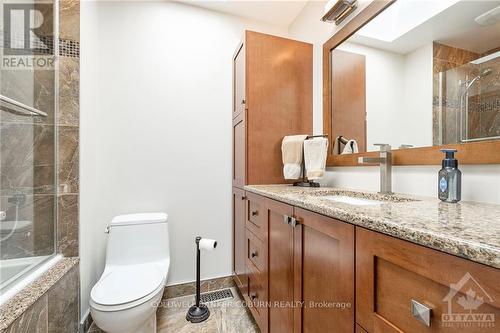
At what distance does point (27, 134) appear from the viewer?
4.23 feet

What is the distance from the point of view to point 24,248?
1264 mm

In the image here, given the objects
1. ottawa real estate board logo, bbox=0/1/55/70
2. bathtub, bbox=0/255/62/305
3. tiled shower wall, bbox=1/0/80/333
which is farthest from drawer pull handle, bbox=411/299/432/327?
ottawa real estate board logo, bbox=0/1/55/70

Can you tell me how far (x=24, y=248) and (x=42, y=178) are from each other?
0.40m

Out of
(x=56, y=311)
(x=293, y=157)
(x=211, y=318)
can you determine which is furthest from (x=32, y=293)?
(x=293, y=157)

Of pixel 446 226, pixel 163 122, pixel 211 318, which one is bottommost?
pixel 211 318

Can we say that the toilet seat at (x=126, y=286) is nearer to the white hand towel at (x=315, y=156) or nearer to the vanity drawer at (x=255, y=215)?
the vanity drawer at (x=255, y=215)

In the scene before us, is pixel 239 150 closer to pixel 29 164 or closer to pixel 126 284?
pixel 126 284

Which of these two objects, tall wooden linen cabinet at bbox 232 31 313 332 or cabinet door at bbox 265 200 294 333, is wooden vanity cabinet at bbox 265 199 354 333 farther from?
tall wooden linen cabinet at bbox 232 31 313 332

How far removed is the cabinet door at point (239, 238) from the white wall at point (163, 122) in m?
0.12

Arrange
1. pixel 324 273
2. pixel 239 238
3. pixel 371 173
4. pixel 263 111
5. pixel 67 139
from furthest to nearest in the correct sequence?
1. pixel 239 238
2. pixel 263 111
3. pixel 67 139
4. pixel 371 173
5. pixel 324 273

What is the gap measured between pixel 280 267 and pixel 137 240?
1.10 meters

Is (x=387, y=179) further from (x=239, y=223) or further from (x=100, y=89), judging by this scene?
(x=100, y=89)

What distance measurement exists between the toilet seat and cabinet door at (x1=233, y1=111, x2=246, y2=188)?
0.83 meters

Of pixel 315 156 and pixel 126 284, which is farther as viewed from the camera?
pixel 315 156
